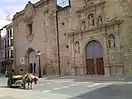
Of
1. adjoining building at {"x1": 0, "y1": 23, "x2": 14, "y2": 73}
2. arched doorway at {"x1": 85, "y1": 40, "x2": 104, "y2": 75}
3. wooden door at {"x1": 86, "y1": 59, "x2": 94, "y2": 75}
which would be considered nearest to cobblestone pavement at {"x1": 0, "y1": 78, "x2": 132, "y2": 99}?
arched doorway at {"x1": 85, "y1": 40, "x2": 104, "y2": 75}

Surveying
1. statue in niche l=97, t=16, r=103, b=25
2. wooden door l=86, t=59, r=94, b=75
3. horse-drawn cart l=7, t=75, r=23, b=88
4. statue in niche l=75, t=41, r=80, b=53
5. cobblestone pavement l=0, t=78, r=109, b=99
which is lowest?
cobblestone pavement l=0, t=78, r=109, b=99

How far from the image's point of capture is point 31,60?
3822cm

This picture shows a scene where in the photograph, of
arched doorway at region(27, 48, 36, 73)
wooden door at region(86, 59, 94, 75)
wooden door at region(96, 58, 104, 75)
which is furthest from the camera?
arched doorway at region(27, 48, 36, 73)

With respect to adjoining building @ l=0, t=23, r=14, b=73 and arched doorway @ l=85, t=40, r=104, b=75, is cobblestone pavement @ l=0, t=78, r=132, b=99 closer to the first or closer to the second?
Result: arched doorway @ l=85, t=40, r=104, b=75

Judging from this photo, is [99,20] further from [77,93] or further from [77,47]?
[77,93]

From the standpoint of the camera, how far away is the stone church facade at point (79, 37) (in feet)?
79.1

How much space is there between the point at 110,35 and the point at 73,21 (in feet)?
20.6

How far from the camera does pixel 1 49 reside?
56.1m

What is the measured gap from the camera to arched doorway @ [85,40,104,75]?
2638cm

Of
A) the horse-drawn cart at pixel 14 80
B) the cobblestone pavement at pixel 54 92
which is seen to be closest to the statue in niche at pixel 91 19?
the cobblestone pavement at pixel 54 92

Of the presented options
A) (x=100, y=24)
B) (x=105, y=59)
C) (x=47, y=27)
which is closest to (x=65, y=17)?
(x=47, y=27)

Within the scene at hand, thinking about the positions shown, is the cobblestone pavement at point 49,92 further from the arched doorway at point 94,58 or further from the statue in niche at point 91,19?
the statue in niche at point 91,19

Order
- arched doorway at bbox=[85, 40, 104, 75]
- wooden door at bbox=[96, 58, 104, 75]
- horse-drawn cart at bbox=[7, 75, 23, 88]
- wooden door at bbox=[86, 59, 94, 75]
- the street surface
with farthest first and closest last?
1. wooden door at bbox=[86, 59, 94, 75]
2. arched doorway at bbox=[85, 40, 104, 75]
3. wooden door at bbox=[96, 58, 104, 75]
4. horse-drawn cart at bbox=[7, 75, 23, 88]
5. the street surface

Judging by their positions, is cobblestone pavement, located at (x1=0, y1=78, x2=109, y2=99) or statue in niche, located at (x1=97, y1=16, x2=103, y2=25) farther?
statue in niche, located at (x1=97, y1=16, x2=103, y2=25)
